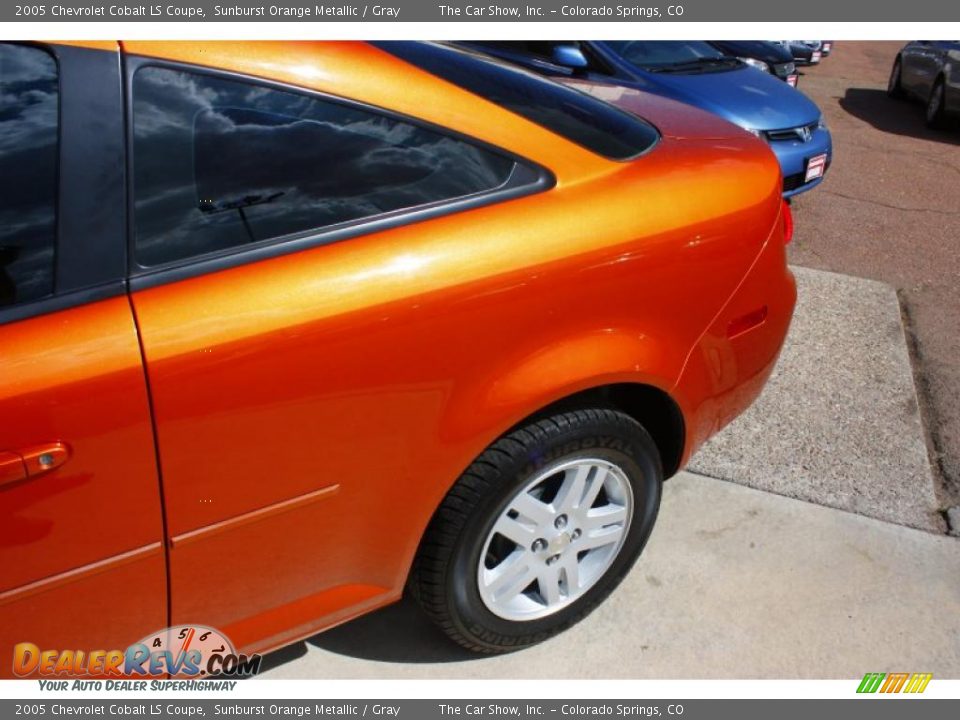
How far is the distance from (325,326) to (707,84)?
4.60m

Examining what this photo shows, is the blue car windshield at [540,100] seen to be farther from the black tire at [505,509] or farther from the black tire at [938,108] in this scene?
the black tire at [938,108]

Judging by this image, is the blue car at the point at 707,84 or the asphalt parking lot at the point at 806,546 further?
the blue car at the point at 707,84

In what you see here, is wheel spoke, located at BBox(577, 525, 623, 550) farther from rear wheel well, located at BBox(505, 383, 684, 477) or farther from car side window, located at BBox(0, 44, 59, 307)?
car side window, located at BBox(0, 44, 59, 307)

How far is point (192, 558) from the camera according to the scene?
5.40 feet

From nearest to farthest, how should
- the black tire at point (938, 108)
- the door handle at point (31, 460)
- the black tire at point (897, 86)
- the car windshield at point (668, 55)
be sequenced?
the door handle at point (31, 460) < the car windshield at point (668, 55) < the black tire at point (938, 108) < the black tire at point (897, 86)

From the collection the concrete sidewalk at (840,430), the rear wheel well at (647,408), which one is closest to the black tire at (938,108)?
the concrete sidewalk at (840,430)

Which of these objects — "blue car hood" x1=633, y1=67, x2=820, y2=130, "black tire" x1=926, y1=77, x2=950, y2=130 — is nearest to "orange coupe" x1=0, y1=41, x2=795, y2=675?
"blue car hood" x1=633, y1=67, x2=820, y2=130

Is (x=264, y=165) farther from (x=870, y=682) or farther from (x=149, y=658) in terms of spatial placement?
(x=870, y=682)

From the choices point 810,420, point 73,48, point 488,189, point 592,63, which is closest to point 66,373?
point 73,48

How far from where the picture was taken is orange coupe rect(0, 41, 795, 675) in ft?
4.86

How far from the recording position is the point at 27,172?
4.93 feet

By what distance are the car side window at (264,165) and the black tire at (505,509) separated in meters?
0.60

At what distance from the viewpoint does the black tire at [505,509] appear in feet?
6.35

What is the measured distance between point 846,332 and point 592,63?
2.73 metres
